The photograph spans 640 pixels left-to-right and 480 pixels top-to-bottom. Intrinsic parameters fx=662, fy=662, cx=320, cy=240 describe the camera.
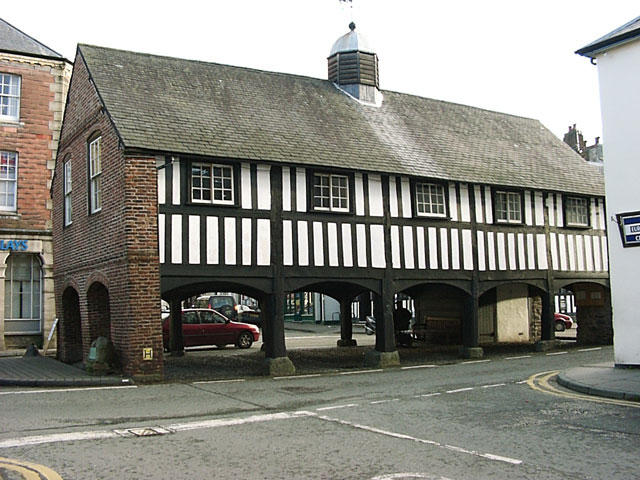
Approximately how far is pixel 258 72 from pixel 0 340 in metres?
12.2

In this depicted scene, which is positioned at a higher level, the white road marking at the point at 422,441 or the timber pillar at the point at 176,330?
the timber pillar at the point at 176,330

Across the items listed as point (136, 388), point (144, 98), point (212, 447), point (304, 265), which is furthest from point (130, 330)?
point (212, 447)

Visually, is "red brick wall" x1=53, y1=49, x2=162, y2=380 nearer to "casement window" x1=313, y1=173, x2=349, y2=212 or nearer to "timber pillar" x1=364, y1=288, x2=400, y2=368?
"casement window" x1=313, y1=173, x2=349, y2=212

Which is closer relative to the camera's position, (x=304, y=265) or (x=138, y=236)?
(x=138, y=236)

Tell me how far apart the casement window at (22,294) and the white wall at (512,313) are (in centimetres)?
1652

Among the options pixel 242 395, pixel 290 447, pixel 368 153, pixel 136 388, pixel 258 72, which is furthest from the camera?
pixel 258 72

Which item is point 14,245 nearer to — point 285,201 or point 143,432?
point 285,201

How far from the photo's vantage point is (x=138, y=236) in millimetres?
14531

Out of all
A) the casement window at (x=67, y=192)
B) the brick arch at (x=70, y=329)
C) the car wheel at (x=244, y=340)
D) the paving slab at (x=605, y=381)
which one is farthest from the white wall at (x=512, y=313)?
the casement window at (x=67, y=192)

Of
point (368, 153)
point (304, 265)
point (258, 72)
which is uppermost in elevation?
point (258, 72)

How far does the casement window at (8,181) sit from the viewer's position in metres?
22.3

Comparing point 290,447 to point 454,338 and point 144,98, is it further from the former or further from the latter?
point 454,338

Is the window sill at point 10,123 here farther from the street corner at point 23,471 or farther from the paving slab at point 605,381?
the paving slab at point 605,381

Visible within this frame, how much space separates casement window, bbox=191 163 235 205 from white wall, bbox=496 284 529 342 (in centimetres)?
1258
